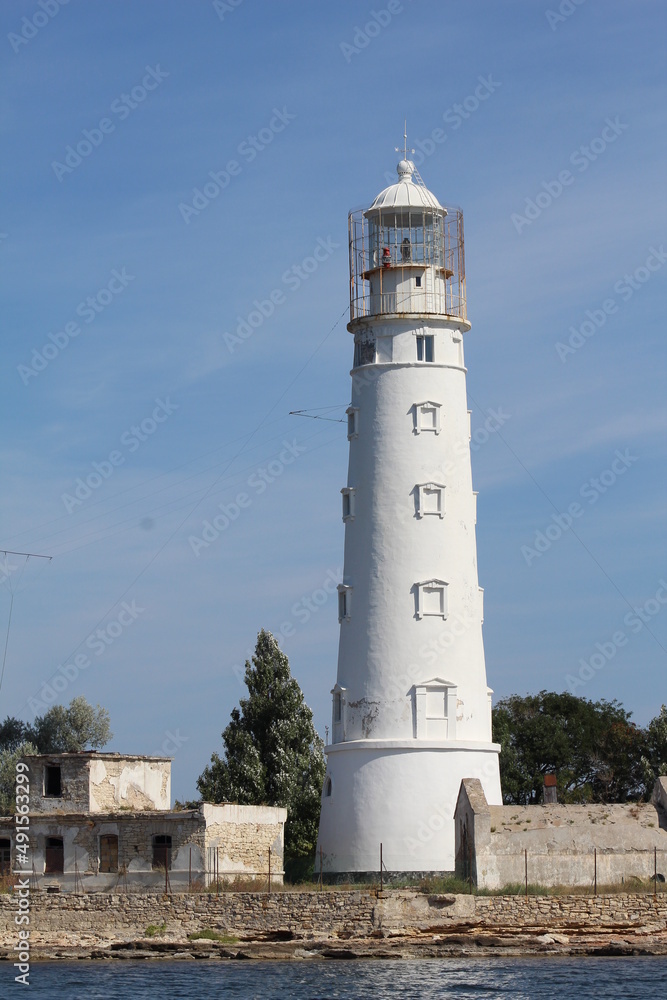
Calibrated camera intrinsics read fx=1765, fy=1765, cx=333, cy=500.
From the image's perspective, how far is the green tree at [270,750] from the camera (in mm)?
57250

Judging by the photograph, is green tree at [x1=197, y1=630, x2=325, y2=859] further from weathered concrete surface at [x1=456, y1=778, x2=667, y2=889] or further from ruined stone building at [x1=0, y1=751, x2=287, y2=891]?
weathered concrete surface at [x1=456, y1=778, x2=667, y2=889]

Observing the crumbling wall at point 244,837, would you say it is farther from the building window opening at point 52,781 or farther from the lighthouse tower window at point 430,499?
the lighthouse tower window at point 430,499

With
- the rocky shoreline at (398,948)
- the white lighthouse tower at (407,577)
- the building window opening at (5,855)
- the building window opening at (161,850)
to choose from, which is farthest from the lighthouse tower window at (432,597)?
the building window opening at (5,855)

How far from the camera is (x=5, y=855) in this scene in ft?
165

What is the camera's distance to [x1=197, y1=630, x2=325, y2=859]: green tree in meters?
57.2

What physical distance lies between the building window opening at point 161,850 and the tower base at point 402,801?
4.26m

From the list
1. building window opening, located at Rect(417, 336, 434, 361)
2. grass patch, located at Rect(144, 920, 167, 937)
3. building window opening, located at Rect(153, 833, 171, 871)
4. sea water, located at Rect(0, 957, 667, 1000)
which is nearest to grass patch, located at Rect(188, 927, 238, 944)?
grass patch, located at Rect(144, 920, 167, 937)

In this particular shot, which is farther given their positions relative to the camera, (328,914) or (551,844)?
(551,844)

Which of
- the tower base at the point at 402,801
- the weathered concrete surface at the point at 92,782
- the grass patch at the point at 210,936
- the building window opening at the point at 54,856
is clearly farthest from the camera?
the weathered concrete surface at the point at 92,782

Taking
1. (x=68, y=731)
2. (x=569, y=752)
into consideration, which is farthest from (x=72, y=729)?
(x=569, y=752)

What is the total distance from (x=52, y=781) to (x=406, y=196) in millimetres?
19623

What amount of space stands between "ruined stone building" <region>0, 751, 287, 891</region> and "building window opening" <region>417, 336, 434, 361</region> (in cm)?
1346

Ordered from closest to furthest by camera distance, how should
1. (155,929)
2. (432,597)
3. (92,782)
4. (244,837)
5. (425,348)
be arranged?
(155,929)
(432,597)
(425,348)
(244,837)
(92,782)

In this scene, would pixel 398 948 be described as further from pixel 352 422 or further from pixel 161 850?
pixel 352 422
